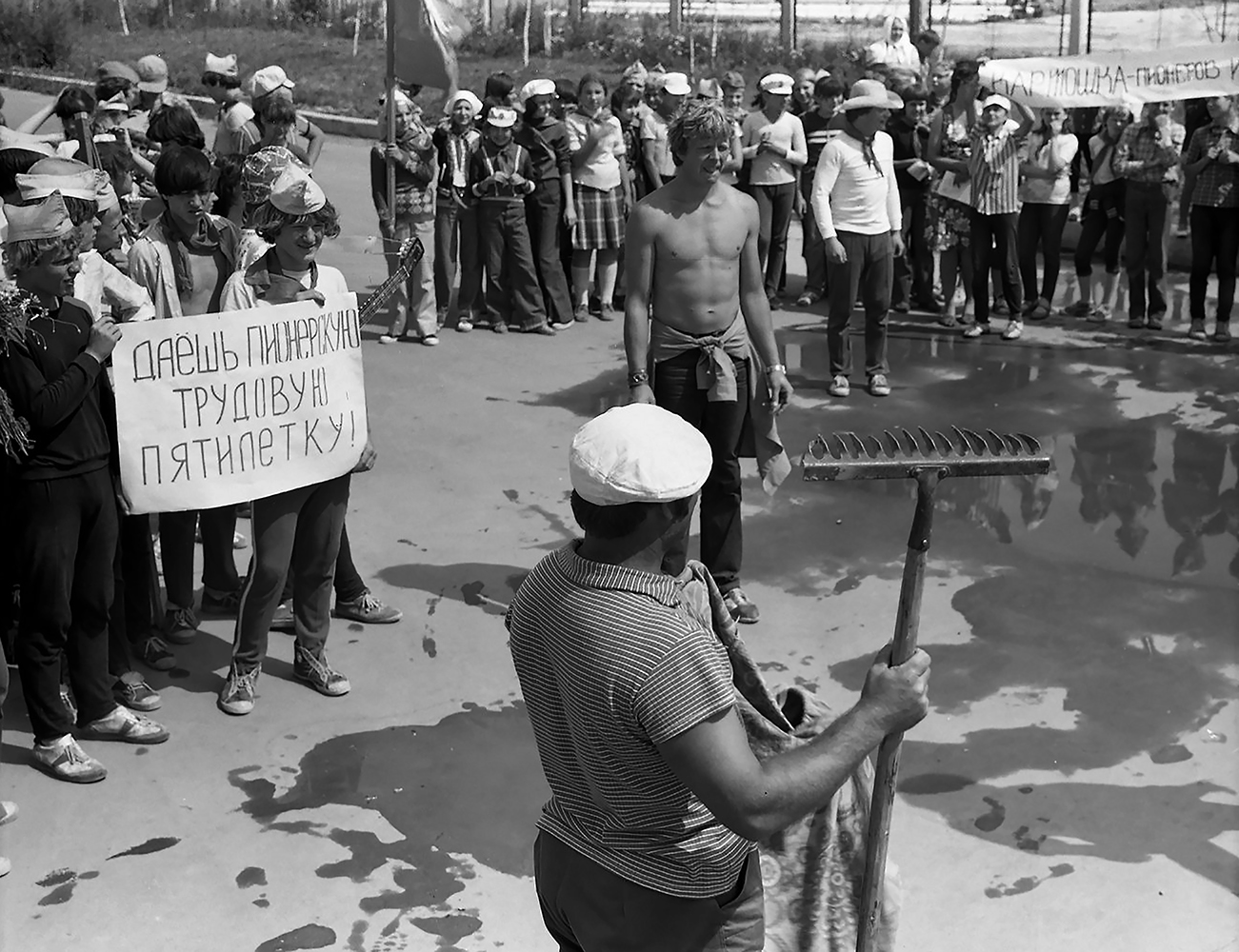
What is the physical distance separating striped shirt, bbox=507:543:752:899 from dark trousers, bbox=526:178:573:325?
862cm

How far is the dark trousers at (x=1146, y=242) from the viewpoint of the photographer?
11.2 m

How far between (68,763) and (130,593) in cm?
96

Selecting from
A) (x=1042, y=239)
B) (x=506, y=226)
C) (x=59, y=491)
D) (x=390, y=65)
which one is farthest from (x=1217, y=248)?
(x=59, y=491)

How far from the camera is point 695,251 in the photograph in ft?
20.5

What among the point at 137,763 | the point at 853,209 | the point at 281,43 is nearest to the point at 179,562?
the point at 137,763

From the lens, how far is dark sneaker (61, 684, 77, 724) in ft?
17.0

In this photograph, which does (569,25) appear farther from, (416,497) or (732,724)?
(732,724)

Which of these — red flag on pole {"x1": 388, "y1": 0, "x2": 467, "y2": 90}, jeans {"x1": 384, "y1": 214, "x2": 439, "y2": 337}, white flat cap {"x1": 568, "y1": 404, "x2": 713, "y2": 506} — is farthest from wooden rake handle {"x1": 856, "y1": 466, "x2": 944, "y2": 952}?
jeans {"x1": 384, "y1": 214, "x2": 439, "y2": 337}

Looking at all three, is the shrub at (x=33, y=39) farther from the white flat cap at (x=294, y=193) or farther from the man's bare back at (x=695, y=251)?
the white flat cap at (x=294, y=193)

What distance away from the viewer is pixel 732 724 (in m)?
2.63

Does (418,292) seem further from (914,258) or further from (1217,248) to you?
(1217,248)

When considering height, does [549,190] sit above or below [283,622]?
above

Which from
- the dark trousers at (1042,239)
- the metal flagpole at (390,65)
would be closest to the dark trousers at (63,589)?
the metal flagpole at (390,65)

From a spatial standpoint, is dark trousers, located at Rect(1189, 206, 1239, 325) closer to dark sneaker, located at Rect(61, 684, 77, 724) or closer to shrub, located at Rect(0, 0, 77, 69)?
dark sneaker, located at Rect(61, 684, 77, 724)
